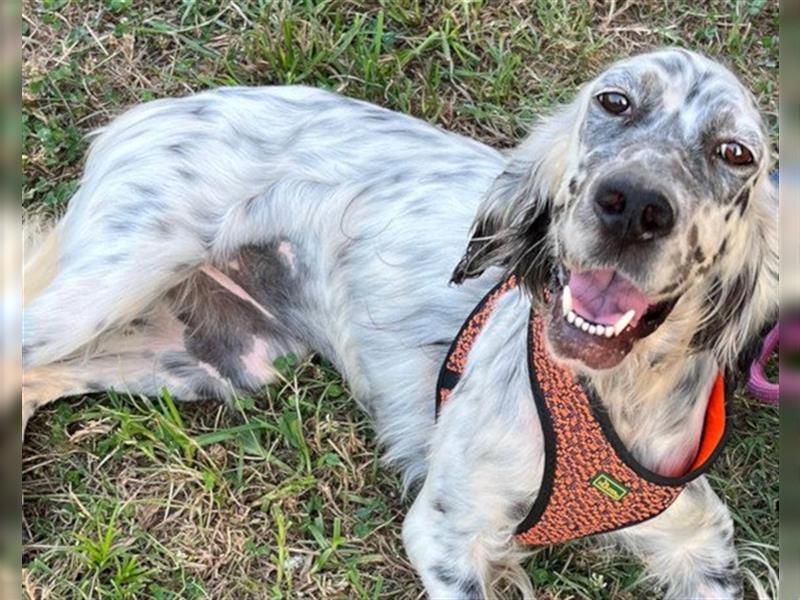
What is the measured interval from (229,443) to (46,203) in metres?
1.08

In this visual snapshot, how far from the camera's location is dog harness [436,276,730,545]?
2.34 metres

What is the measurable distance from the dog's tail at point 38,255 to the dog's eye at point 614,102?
1.75 meters

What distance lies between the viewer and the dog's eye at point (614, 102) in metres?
2.12

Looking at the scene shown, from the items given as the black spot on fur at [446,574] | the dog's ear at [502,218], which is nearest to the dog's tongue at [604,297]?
the dog's ear at [502,218]

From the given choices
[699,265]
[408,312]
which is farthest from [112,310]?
[699,265]

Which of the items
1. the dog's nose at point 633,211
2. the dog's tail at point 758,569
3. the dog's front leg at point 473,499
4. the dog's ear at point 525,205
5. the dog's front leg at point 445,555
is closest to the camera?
→ the dog's nose at point 633,211

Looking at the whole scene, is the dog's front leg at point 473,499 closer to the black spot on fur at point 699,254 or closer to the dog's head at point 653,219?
the dog's head at point 653,219

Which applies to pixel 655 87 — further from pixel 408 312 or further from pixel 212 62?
pixel 212 62

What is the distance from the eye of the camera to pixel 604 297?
2.01m

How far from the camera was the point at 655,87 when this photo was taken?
83.2 inches

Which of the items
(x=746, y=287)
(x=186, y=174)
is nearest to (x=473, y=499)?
(x=746, y=287)

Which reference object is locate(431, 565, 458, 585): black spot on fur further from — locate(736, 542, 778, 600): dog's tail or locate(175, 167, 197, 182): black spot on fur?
locate(175, 167, 197, 182): black spot on fur

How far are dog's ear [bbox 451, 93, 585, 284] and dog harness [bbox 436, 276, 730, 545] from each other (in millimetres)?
120

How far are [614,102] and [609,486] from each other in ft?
2.88
